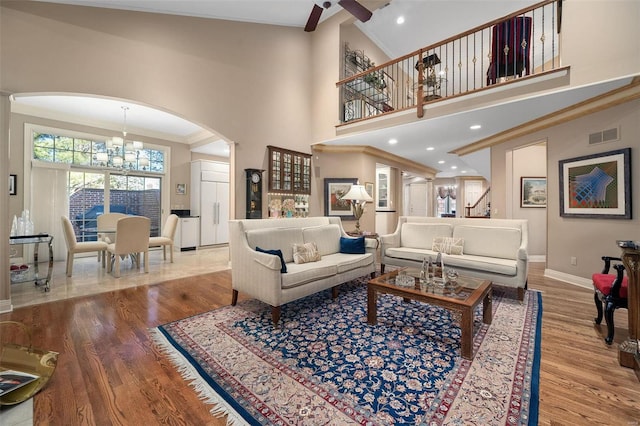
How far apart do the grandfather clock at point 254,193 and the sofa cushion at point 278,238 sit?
1.79 meters

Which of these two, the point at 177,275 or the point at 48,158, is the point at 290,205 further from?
the point at 48,158

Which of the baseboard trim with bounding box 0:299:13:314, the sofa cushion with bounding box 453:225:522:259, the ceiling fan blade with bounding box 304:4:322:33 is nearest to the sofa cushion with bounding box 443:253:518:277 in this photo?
the sofa cushion with bounding box 453:225:522:259

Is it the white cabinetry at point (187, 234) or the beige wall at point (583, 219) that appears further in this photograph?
the white cabinetry at point (187, 234)

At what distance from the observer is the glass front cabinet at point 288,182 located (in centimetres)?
530

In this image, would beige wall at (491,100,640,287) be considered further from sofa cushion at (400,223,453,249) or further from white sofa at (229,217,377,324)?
white sofa at (229,217,377,324)

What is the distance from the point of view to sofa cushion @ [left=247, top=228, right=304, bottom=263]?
302cm

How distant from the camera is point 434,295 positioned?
222 cm

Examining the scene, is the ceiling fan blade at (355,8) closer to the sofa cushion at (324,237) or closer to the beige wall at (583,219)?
the sofa cushion at (324,237)

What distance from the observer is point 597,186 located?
3.67m

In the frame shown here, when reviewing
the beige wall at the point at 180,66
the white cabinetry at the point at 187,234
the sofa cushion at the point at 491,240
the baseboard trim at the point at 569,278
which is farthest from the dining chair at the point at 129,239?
the baseboard trim at the point at 569,278

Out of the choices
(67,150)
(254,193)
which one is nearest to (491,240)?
(254,193)

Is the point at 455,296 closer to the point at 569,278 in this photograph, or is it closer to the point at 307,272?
the point at 307,272

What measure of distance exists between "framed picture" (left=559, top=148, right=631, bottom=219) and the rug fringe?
494cm

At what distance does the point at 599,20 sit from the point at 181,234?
8327mm
